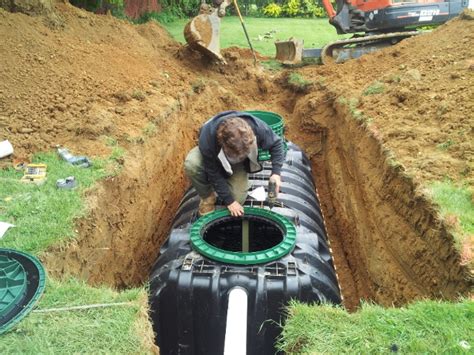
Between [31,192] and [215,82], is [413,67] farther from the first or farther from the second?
[31,192]

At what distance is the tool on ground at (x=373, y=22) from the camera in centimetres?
1069

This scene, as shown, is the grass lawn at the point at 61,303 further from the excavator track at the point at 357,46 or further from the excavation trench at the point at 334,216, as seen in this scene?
the excavator track at the point at 357,46

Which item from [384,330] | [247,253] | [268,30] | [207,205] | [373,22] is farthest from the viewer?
[268,30]

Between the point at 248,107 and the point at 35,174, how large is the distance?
5572mm

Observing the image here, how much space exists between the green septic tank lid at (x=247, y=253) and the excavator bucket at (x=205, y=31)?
589 cm

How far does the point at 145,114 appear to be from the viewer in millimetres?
6953

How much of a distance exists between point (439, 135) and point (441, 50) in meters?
3.52

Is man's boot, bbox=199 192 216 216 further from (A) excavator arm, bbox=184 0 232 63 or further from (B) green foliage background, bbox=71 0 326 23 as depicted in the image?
(B) green foliage background, bbox=71 0 326 23

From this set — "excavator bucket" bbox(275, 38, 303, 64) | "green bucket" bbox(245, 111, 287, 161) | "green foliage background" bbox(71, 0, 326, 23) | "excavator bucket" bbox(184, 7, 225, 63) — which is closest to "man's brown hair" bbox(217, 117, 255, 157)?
"green bucket" bbox(245, 111, 287, 161)

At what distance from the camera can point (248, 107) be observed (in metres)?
9.73

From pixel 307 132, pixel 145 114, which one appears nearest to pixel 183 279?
pixel 145 114

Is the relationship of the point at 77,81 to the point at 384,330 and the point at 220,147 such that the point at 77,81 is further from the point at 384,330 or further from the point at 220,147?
the point at 384,330

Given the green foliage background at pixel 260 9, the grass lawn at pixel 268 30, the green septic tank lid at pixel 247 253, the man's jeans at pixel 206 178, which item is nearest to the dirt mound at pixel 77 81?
the man's jeans at pixel 206 178

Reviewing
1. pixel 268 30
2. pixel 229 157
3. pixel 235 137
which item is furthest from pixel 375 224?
pixel 268 30
